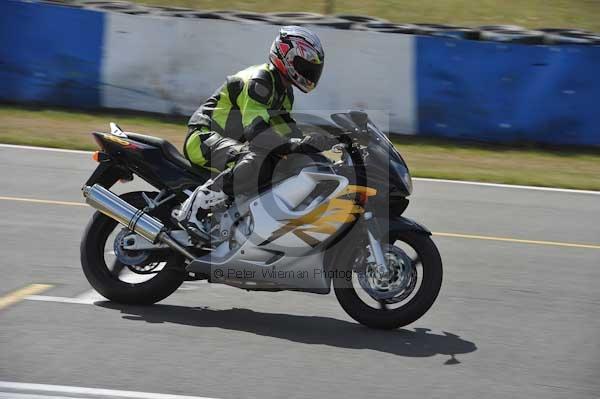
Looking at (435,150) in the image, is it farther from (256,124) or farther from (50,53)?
(256,124)

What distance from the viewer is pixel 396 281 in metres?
6.26

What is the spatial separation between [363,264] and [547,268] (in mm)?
2799

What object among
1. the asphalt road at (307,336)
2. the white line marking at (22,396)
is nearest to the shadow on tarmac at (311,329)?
the asphalt road at (307,336)

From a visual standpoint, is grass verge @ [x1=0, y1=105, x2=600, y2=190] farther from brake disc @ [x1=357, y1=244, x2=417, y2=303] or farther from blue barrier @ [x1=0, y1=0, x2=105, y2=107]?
brake disc @ [x1=357, y1=244, x2=417, y2=303]

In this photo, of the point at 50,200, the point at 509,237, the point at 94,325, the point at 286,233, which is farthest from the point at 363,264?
the point at 50,200

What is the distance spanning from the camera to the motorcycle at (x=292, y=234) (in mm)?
6238

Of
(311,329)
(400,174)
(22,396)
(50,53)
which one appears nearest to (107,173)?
(311,329)

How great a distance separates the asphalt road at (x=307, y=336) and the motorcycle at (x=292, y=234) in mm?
248

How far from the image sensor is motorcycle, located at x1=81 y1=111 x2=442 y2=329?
6.24m

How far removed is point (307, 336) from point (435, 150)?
7.89 meters

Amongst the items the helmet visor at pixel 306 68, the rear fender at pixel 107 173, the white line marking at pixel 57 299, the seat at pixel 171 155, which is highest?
the helmet visor at pixel 306 68

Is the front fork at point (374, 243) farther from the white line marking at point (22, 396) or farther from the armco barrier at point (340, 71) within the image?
the armco barrier at point (340, 71)

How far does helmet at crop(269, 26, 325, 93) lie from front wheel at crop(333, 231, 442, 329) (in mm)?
1184

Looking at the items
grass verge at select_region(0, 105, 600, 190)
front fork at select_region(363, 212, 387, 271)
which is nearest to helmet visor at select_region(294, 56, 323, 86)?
front fork at select_region(363, 212, 387, 271)
